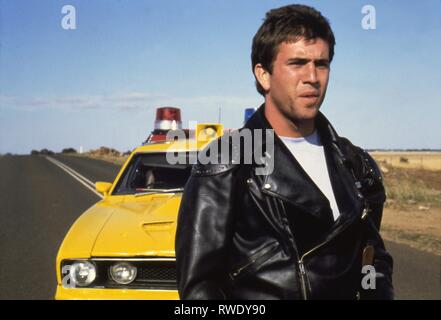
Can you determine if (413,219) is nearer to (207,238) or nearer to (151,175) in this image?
(151,175)

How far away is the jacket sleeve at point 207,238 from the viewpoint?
1.79 meters

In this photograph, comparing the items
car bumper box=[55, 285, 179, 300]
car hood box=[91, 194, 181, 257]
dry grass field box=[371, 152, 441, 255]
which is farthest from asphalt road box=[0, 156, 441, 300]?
car bumper box=[55, 285, 179, 300]

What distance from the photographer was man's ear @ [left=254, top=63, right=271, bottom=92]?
2.07 meters

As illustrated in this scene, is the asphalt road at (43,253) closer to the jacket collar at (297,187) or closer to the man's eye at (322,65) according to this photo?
the jacket collar at (297,187)

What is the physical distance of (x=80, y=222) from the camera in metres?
4.53

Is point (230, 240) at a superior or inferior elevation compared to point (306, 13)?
inferior

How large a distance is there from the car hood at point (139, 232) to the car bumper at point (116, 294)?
10.4 inches

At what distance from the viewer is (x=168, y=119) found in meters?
7.08

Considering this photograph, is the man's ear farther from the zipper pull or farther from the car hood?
the car hood

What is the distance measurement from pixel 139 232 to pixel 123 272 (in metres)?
0.31

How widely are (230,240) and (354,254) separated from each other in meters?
0.46

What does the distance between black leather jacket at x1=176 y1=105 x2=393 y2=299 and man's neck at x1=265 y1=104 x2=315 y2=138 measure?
97mm
